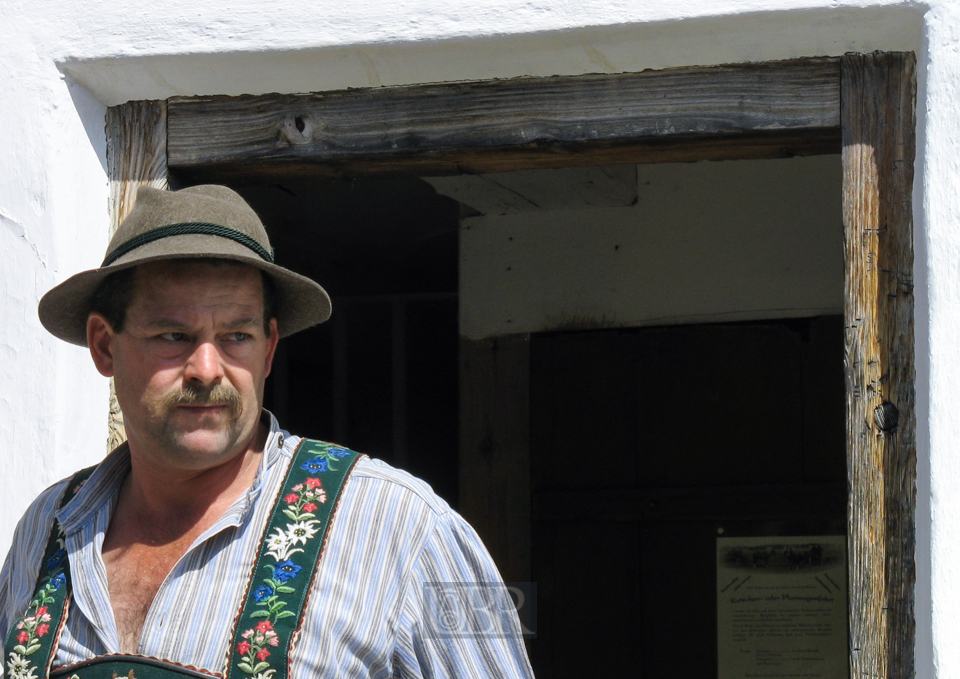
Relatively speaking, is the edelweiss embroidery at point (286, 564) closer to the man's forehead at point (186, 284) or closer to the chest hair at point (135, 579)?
the chest hair at point (135, 579)

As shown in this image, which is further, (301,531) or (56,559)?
(56,559)

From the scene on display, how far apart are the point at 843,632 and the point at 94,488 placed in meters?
2.38

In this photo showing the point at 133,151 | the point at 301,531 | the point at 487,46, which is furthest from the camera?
the point at 133,151

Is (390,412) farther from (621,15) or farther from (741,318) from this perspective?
(621,15)

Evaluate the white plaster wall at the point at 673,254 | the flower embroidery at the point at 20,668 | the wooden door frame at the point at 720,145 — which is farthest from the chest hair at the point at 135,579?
the white plaster wall at the point at 673,254

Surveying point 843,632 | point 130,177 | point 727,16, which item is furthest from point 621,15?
point 843,632

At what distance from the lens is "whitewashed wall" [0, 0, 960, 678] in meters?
1.76

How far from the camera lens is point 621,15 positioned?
1863 millimetres

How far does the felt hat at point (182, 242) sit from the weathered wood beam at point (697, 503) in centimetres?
187

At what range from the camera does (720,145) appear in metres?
1.98

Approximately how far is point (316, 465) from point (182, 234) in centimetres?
41

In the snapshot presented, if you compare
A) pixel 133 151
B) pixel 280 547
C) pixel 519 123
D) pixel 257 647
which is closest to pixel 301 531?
pixel 280 547

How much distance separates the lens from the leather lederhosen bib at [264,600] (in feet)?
4.85

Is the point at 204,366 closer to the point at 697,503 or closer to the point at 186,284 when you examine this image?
the point at 186,284
